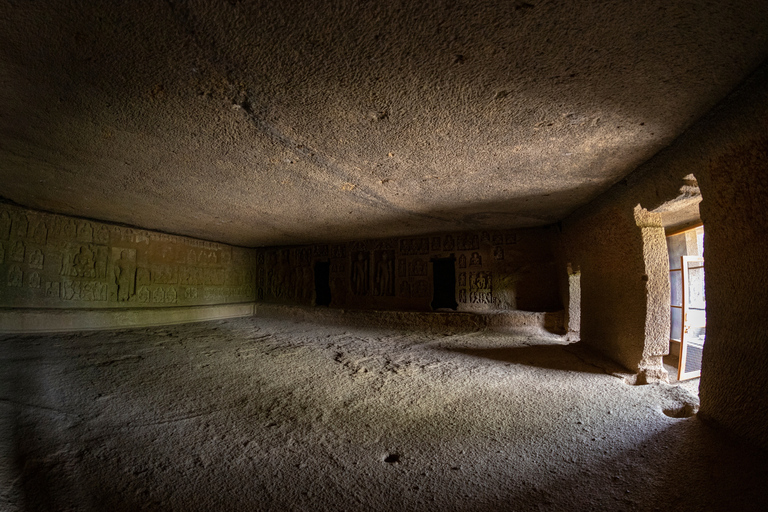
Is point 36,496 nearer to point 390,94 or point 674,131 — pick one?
point 390,94

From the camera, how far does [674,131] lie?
245 cm

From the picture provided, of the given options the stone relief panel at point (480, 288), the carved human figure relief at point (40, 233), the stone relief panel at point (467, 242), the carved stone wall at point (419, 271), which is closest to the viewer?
the carved human figure relief at point (40, 233)

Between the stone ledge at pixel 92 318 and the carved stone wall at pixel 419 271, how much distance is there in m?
2.33

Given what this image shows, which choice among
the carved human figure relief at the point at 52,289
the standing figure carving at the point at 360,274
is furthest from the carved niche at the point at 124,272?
the standing figure carving at the point at 360,274

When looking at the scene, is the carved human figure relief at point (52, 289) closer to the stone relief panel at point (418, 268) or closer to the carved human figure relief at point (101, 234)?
the carved human figure relief at point (101, 234)

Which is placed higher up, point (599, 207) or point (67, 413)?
point (599, 207)

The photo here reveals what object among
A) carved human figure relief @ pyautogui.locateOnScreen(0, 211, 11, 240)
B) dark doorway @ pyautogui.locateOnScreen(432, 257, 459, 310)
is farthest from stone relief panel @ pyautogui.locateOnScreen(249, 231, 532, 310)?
carved human figure relief @ pyautogui.locateOnScreen(0, 211, 11, 240)

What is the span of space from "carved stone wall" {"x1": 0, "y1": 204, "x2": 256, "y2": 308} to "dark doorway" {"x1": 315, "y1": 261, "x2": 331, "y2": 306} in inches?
107

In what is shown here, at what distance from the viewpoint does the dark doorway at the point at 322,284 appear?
9.74m

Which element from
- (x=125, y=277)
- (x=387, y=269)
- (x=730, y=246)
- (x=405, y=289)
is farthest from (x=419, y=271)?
(x=125, y=277)

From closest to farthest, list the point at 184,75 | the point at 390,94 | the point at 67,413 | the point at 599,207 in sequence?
the point at 184,75 < the point at 390,94 < the point at 67,413 < the point at 599,207

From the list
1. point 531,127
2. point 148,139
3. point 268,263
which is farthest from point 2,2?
point 268,263

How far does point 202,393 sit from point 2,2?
8.73 feet

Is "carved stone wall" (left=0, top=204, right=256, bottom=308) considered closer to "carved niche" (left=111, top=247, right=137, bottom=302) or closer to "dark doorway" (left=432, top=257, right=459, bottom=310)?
"carved niche" (left=111, top=247, right=137, bottom=302)
